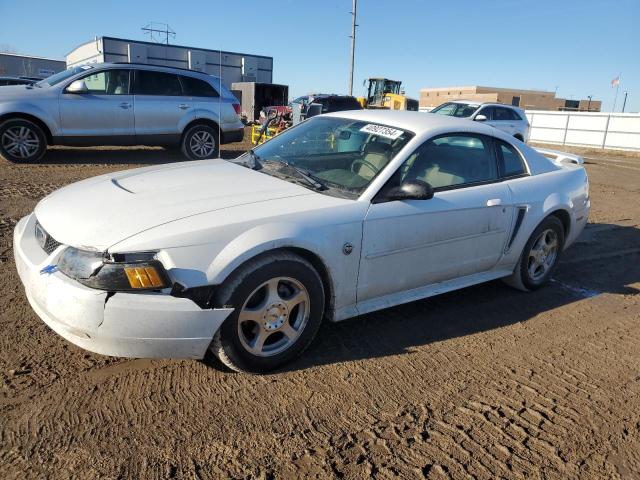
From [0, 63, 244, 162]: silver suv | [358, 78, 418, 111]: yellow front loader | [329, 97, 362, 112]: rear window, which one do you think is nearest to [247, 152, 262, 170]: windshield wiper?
[0, 63, 244, 162]: silver suv

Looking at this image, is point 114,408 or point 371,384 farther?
point 371,384

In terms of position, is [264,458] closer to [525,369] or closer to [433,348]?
[433,348]

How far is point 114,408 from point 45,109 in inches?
310

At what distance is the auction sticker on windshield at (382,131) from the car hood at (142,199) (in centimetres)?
86

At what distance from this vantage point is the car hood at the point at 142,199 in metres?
2.59

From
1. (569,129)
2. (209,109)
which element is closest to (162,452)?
(209,109)

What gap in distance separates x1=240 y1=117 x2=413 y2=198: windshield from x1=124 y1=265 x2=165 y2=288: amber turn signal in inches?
49.6

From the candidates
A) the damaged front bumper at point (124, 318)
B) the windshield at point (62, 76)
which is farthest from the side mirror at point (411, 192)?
the windshield at point (62, 76)

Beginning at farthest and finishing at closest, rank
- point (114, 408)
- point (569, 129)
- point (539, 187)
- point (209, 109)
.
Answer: point (569, 129)
point (209, 109)
point (539, 187)
point (114, 408)

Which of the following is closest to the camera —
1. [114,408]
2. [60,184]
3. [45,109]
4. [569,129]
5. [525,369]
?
[114,408]

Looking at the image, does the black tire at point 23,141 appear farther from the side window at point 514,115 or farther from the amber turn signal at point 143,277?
the side window at point 514,115

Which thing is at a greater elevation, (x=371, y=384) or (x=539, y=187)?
(x=539, y=187)

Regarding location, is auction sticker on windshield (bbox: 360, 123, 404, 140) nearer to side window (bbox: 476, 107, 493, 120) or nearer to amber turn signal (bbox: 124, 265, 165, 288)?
amber turn signal (bbox: 124, 265, 165, 288)

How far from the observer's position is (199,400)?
8.57ft
